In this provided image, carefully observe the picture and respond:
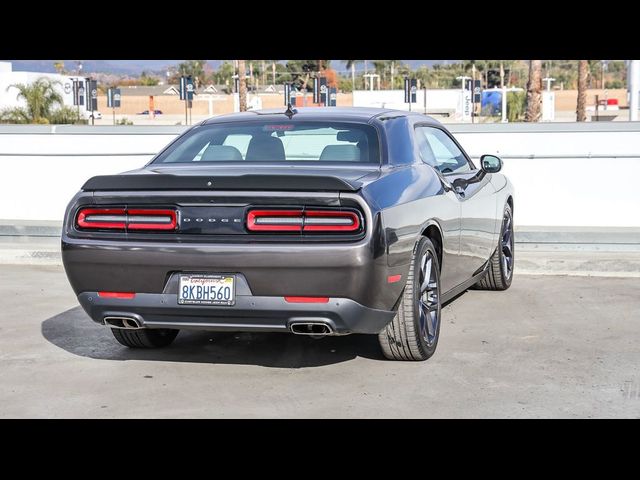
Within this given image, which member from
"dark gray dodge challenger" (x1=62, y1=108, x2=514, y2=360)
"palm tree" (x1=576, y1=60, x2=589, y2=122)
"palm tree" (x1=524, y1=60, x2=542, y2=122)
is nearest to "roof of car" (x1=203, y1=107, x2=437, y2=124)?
"dark gray dodge challenger" (x1=62, y1=108, x2=514, y2=360)

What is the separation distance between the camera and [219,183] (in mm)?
5707

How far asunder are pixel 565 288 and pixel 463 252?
2.29m

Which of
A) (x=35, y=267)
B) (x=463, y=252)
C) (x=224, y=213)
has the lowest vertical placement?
(x=35, y=267)

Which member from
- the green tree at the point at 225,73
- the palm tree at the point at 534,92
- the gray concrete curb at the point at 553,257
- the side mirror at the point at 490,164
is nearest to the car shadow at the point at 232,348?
the side mirror at the point at 490,164

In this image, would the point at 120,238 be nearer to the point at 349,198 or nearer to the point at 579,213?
the point at 349,198

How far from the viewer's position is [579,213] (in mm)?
13008

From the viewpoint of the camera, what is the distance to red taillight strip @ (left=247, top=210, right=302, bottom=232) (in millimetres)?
5535

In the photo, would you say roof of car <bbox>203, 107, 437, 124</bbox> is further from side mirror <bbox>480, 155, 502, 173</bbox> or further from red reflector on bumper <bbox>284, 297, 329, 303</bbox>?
red reflector on bumper <bbox>284, 297, 329, 303</bbox>

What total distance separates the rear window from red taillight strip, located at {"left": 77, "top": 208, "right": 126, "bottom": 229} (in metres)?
1.01

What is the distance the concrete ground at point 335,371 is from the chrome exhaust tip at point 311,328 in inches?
13.0

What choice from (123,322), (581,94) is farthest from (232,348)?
(581,94)

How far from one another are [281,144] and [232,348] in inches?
52.9

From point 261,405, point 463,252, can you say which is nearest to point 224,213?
point 261,405

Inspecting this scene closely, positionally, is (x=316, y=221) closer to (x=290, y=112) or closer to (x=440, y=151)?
(x=290, y=112)
